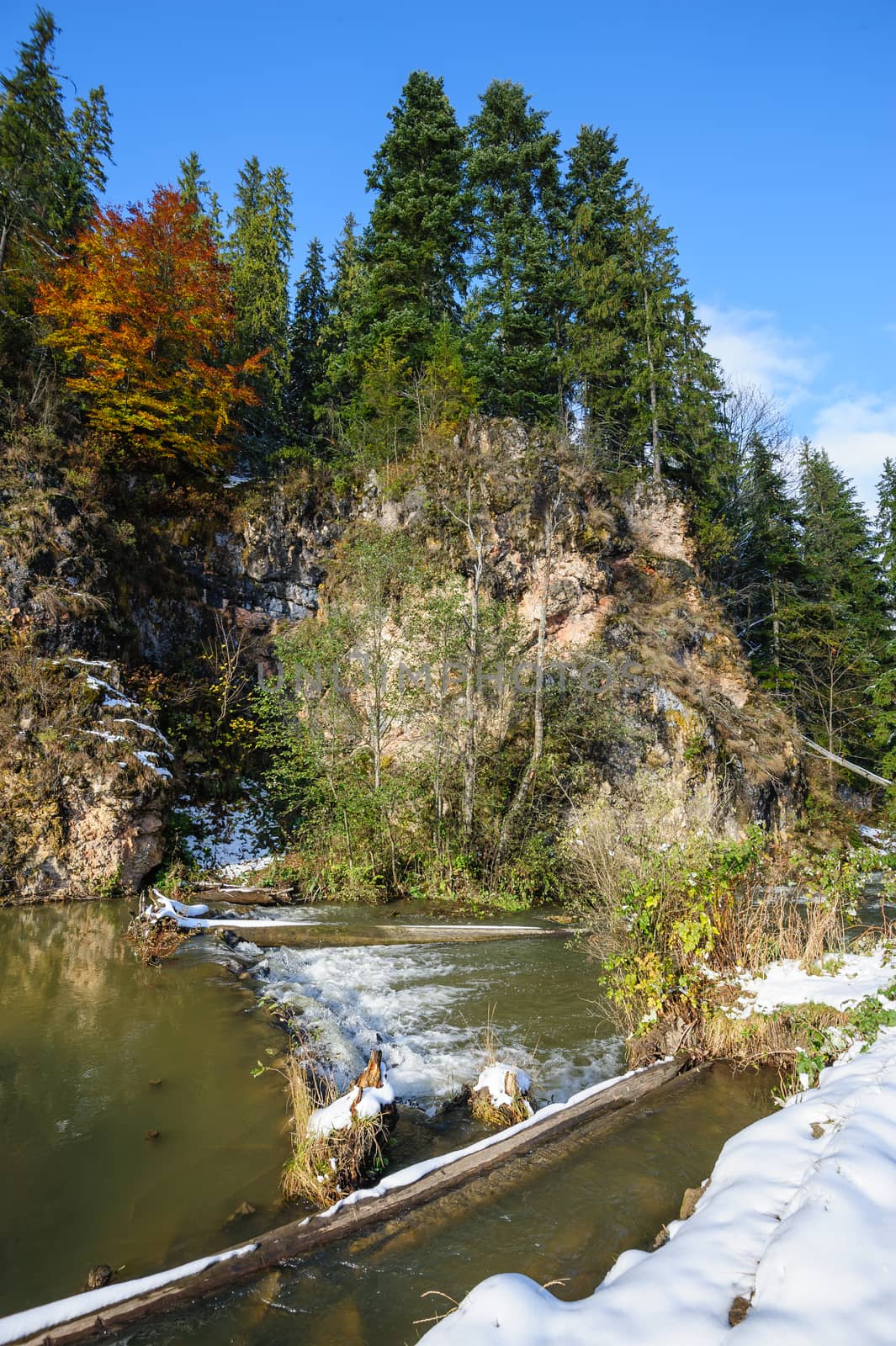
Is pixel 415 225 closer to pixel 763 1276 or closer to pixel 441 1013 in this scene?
pixel 441 1013

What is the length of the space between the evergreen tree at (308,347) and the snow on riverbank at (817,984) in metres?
29.0

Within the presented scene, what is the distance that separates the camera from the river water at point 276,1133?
141 inches

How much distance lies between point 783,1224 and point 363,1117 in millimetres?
2741

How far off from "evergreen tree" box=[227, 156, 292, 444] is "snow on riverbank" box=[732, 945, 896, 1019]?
2912cm

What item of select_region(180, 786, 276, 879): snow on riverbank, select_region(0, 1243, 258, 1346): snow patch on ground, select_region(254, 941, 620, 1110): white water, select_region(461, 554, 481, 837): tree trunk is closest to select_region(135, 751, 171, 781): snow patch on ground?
select_region(180, 786, 276, 879): snow on riverbank

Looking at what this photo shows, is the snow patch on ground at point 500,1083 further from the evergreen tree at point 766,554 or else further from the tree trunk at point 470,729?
the evergreen tree at point 766,554

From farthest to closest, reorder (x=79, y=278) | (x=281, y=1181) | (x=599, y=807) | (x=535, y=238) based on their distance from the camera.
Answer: (x=535, y=238) → (x=79, y=278) → (x=599, y=807) → (x=281, y=1181)

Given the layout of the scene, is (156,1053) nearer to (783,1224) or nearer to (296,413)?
(783,1224)

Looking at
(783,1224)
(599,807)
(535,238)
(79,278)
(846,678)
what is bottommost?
(783,1224)

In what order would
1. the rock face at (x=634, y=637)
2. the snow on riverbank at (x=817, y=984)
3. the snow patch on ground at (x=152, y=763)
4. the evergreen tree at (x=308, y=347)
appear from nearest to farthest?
the snow on riverbank at (x=817, y=984) < the snow patch on ground at (x=152, y=763) < the rock face at (x=634, y=637) < the evergreen tree at (x=308, y=347)

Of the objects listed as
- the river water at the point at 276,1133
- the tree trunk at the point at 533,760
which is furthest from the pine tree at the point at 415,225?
the river water at the point at 276,1133

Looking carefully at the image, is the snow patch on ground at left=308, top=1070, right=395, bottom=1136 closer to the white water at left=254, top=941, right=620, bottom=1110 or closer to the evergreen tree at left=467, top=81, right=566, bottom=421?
the white water at left=254, top=941, right=620, bottom=1110

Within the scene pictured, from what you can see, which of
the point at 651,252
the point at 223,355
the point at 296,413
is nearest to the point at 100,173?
the point at 223,355

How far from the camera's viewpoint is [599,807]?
1124cm
